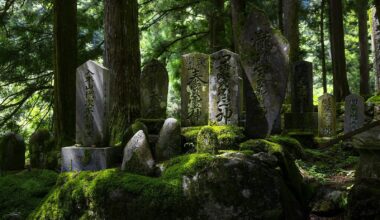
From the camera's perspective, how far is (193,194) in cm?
447

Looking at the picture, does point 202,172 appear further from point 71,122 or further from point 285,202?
point 71,122

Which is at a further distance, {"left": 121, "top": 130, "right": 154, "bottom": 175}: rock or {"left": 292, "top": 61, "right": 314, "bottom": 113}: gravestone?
{"left": 292, "top": 61, "right": 314, "bottom": 113}: gravestone

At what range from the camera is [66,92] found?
8.41 meters

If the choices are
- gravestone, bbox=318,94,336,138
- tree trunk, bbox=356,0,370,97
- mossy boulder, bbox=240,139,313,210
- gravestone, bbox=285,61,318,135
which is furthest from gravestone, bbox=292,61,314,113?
mossy boulder, bbox=240,139,313,210

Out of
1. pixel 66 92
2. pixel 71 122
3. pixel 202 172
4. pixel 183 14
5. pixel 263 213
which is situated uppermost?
pixel 183 14

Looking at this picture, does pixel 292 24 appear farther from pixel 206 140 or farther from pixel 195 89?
pixel 206 140

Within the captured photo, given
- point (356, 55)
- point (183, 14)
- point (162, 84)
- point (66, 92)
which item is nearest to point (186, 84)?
point (162, 84)

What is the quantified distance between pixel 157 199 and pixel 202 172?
0.62 m

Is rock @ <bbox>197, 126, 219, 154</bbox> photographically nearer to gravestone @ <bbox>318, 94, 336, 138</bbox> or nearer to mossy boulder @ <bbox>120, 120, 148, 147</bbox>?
mossy boulder @ <bbox>120, 120, 148, 147</bbox>

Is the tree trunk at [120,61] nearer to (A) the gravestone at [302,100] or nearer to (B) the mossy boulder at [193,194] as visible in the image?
(B) the mossy boulder at [193,194]

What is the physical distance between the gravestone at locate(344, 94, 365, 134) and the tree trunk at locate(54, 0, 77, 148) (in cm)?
820

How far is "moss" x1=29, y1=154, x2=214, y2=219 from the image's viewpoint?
450 cm

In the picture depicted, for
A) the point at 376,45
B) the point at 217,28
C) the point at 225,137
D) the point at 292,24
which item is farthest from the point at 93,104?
the point at 292,24

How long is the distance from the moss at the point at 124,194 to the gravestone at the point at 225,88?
2.48 m
